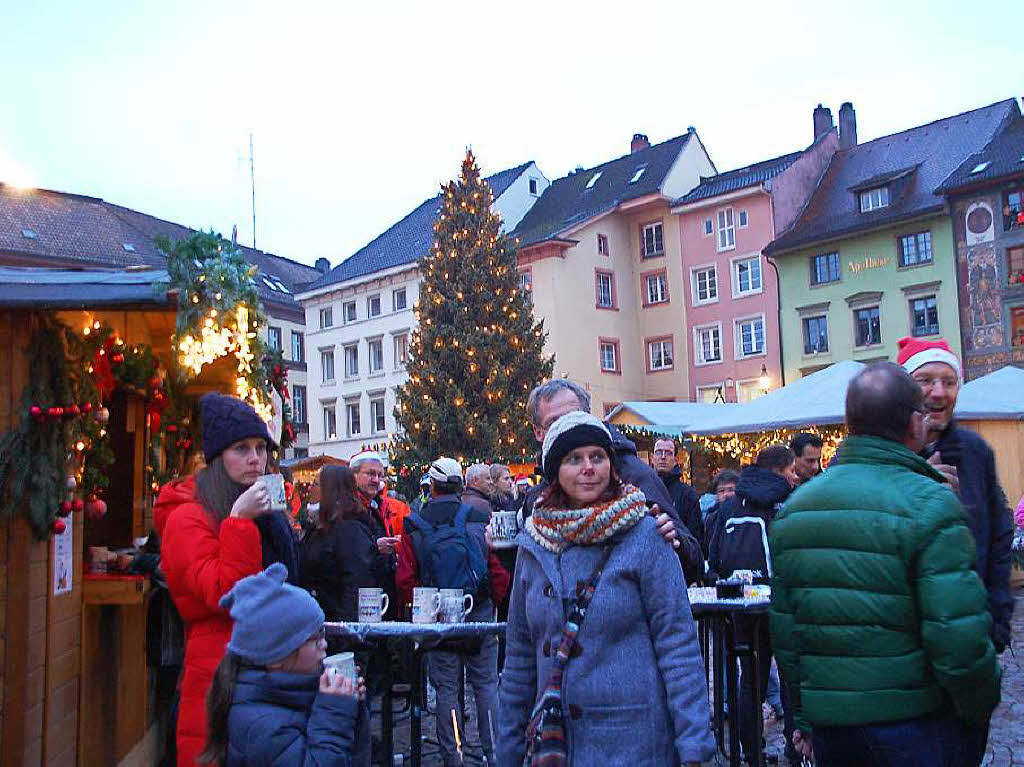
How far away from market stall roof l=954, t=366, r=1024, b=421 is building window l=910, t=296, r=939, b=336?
19.9m

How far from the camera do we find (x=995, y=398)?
15773 millimetres

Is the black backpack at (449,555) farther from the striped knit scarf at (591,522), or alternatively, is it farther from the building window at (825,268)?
the building window at (825,268)

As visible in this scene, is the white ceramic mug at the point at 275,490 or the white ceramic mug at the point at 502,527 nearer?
the white ceramic mug at the point at 275,490

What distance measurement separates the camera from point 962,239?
3478 cm

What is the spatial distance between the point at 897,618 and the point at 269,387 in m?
6.55

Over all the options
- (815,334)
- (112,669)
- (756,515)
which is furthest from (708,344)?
(112,669)

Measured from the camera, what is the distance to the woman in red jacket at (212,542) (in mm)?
4117

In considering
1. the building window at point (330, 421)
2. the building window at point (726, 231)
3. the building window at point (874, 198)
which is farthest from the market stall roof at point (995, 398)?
the building window at point (330, 421)

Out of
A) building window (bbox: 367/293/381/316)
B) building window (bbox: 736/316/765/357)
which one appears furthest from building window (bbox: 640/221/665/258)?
building window (bbox: 367/293/381/316)

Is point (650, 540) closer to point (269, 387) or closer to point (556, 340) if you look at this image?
point (269, 387)

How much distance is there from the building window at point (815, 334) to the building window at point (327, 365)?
23343 millimetres

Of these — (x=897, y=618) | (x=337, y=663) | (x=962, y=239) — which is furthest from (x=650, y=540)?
(x=962, y=239)

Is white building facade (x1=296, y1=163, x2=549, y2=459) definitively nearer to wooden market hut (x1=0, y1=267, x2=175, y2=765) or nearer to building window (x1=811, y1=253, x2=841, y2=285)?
building window (x1=811, y1=253, x2=841, y2=285)

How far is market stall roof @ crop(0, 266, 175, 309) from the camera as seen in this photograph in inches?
204
